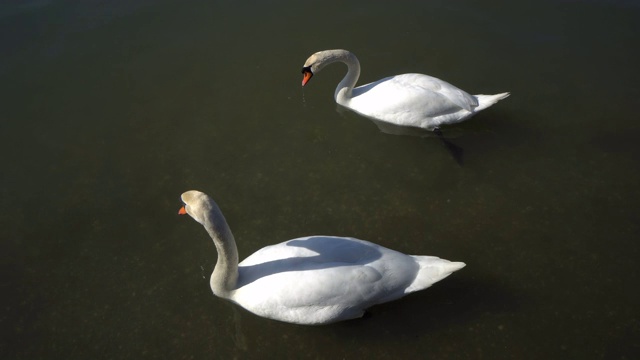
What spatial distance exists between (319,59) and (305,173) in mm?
1378

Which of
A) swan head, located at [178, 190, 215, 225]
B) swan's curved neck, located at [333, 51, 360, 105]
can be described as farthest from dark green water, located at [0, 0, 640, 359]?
swan head, located at [178, 190, 215, 225]

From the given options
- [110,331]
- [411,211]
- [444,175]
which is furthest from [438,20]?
[110,331]

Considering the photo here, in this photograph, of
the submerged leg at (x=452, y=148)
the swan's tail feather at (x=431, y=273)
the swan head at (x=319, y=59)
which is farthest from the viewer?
the swan head at (x=319, y=59)

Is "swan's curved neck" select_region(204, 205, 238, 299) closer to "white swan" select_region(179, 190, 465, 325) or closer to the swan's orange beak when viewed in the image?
"white swan" select_region(179, 190, 465, 325)

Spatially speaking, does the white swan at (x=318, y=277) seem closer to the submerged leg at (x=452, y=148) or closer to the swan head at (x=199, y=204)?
the swan head at (x=199, y=204)

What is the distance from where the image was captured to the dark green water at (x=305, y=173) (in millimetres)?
5000

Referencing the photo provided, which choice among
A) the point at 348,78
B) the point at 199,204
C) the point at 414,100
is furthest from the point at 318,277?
the point at 348,78

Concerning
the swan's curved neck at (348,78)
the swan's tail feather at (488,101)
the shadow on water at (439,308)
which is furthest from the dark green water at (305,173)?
the swan's tail feather at (488,101)

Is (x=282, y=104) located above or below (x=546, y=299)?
above

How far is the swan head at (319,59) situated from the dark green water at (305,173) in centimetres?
56

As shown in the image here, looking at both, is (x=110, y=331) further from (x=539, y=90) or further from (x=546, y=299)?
(x=539, y=90)

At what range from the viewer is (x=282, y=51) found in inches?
305

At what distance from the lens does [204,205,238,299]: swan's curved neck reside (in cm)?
423

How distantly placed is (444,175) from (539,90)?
2045mm
